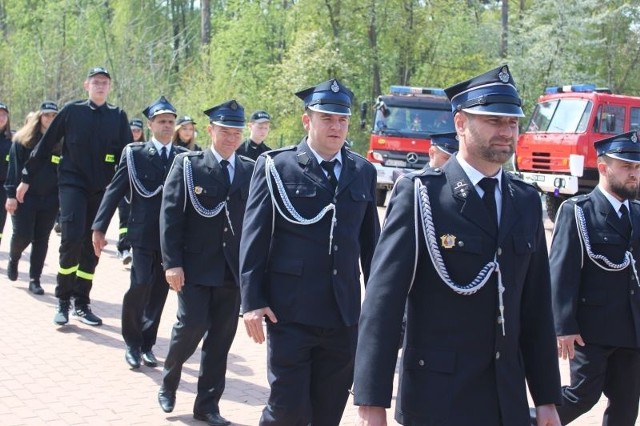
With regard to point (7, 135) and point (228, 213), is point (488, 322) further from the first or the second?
point (7, 135)

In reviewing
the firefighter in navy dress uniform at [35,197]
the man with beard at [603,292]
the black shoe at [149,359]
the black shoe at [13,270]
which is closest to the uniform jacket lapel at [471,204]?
the man with beard at [603,292]

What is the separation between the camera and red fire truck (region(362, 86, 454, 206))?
77.3 ft

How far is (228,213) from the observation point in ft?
21.7

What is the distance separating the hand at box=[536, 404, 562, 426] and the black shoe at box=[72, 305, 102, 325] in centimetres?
658

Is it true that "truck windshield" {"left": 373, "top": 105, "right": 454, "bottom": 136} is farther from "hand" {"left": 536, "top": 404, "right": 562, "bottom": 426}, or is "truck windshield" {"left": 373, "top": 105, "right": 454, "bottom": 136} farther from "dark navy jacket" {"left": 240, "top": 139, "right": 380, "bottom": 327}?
"hand" {"left": 536, "top": 404, "right": 562, "bottom": 426}

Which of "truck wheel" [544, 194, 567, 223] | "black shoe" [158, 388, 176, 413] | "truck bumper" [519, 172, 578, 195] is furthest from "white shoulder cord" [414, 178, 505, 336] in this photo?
"truck wheel" [544, 194, 567, 223]

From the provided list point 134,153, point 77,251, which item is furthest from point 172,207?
point 77,251

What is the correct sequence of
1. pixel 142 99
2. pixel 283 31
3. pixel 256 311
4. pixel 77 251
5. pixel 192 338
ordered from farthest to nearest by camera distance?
pixel 283 31, pixel 142 99, pixel 77 251, pixel 192 338, pixel 256 311

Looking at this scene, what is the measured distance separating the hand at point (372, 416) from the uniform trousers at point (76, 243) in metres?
6.14

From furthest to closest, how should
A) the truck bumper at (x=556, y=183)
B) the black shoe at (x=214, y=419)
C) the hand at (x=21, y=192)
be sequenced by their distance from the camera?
the truck bumper at (x=556, y=183) < the hand at (x=21, y=192) < the black shoe at (x=214, y=419)

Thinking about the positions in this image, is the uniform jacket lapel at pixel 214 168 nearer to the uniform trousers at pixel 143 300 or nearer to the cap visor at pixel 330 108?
the uniform trousers at pixel 143 300

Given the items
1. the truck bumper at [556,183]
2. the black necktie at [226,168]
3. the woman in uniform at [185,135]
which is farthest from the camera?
the truck bumper at [556,183]

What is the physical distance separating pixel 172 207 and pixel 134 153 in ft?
5.20

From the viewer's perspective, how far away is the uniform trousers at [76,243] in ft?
29.3
